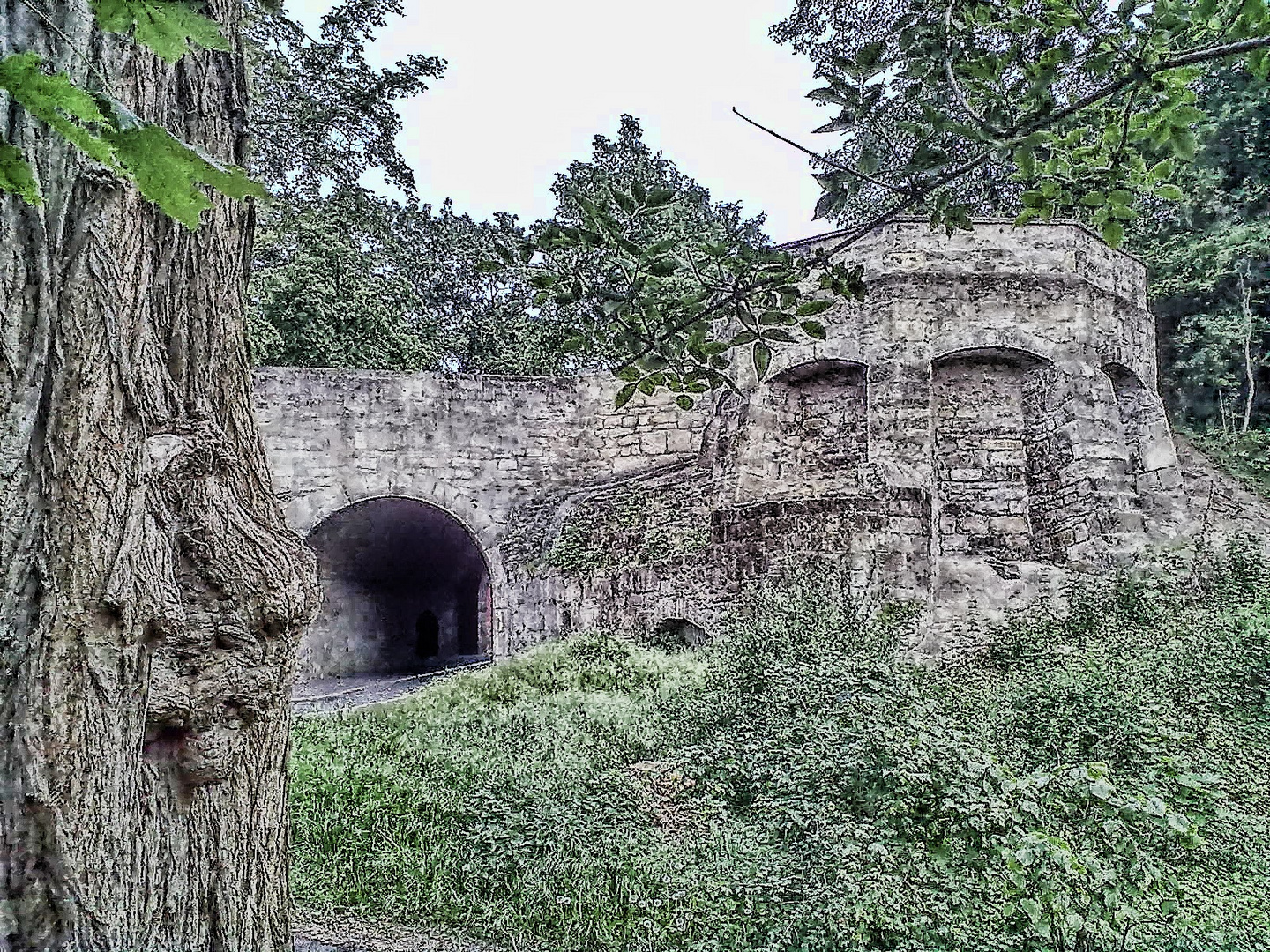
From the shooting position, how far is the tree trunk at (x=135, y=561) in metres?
1.25

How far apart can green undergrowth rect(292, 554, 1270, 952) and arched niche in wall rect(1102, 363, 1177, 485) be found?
3414 mm

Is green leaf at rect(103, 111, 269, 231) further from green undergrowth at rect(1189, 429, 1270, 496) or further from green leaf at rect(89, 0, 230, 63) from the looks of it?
green undergrowth at rect(1189, 429, 1270, 496)

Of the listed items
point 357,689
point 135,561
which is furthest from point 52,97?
point 357,689

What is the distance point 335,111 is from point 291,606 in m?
17.4

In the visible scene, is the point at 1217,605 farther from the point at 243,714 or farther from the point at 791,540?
the point at 243,714

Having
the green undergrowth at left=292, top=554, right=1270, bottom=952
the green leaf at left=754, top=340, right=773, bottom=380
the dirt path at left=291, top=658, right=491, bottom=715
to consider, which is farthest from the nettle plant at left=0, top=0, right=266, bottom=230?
the dirt path at left=291, top=658, right=491, bottom=715

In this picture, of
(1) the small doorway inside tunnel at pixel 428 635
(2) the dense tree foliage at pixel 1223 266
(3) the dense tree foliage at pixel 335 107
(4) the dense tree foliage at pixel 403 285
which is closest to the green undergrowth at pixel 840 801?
(4) the dense tree foliage at pixel 403 285

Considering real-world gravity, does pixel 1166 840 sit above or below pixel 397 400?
below

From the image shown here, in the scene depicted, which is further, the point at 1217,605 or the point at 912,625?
the point at 912,625

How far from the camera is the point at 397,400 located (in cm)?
1214

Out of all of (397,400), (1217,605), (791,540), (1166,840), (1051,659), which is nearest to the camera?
(1166,840)

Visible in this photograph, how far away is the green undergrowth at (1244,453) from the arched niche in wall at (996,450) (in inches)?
138

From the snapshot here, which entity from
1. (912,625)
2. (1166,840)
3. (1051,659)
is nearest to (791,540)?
(912,625)

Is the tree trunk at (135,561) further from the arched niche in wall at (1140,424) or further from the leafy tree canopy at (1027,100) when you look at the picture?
the arched niche in wall at (1140,424)
